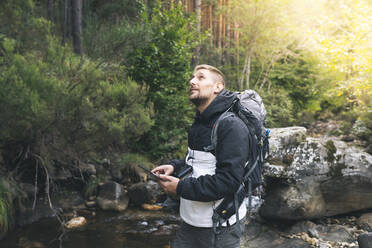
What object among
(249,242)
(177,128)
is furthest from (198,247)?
(177,128)

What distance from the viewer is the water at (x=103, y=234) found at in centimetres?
487

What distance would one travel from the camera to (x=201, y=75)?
82.8 inches

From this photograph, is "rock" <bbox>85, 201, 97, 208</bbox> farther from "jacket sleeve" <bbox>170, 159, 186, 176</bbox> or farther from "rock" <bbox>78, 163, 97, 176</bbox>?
"jacket sleeve" <bbox>170, 159, 186, 176</bbox>

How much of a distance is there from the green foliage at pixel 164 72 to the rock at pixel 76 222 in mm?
2793

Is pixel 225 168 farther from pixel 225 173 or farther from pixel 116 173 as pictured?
pixel 116 173

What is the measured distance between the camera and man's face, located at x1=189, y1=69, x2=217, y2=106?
2059 mm

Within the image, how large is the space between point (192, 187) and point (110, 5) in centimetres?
1299

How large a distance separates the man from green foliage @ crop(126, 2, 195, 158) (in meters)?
5.54

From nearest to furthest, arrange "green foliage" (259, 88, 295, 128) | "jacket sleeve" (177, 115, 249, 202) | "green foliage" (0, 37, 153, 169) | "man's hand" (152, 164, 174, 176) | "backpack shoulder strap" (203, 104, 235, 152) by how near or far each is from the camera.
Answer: "jacket sleeve" (177, 115, 249, 202) → "backpack shoulder strap" (203, 104, 235, 152) → "man's hand" (152, 164, 174, 176) → "green foliage" (0, 37, 153, 169) → "green foliage" (259, 88, 295, 128)

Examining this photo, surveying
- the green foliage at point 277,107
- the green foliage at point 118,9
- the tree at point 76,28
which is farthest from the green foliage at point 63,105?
the green foliage at point 118,9

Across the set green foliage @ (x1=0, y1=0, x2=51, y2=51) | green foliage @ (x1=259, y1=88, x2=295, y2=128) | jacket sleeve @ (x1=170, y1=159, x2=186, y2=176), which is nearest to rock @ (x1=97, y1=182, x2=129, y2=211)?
green foliage @ (x1=0, y1=0, x2=51, y2=51)

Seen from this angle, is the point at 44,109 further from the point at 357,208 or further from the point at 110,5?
the point at 110,5

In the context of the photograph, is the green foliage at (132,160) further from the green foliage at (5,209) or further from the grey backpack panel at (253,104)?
the grey backpack panel at (253,104)

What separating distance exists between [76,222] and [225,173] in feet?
15.5
